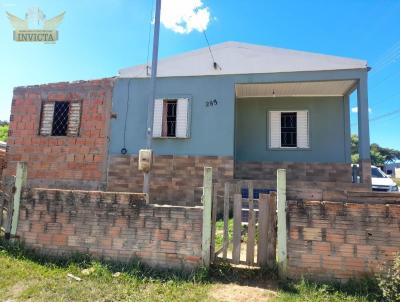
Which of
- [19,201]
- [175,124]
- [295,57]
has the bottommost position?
[19,201]

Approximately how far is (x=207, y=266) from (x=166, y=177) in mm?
5065

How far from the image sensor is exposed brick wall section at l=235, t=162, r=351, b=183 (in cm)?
988

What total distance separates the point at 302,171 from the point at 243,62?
12.7 ft

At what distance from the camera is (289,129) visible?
10.6 meters

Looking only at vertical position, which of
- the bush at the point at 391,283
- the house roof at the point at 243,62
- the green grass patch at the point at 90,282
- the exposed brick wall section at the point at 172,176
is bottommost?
the green grass patch at the point at 90,282

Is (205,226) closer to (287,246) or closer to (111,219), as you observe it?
(287,246)

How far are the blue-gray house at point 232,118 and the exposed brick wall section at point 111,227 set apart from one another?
167 inches

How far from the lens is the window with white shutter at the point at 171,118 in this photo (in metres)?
9.66

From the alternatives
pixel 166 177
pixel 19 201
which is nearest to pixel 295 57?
pixel 166 177

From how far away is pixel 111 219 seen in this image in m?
5.10

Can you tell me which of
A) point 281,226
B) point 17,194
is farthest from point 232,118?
point 17,194

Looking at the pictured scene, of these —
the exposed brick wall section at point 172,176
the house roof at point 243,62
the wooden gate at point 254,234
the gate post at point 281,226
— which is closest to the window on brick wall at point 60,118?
the exposed brick wall section at point 172,176

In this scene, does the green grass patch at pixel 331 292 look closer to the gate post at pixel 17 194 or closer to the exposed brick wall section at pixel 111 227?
the exposed brick wall section at pixel 111 227

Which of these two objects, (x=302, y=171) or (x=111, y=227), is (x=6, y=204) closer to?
(x=111, y=227)
